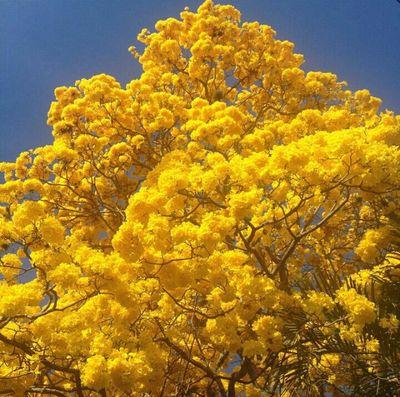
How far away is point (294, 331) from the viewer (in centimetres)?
628

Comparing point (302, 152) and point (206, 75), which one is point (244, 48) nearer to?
point (206, 75)

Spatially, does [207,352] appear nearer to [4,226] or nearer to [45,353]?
[45,353]

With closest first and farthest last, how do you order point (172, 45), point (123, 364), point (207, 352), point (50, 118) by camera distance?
point (123, 364), point (207, 352), point (50, 118), point (172, 45)

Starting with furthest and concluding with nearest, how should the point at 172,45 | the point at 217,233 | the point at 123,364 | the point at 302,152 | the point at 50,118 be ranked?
the point at 172,45
the point at 50,118
the point at 302,152
the point at 217,233
the point at 123,364

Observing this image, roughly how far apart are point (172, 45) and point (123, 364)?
33.8ft

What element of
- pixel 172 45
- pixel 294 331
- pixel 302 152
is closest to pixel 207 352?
pixel 294 331

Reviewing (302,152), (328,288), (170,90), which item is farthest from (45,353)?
(170,90)

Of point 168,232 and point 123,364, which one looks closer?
point 123,364

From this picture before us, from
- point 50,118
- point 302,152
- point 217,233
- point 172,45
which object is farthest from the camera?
point 172,45

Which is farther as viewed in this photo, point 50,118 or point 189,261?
point 50,118

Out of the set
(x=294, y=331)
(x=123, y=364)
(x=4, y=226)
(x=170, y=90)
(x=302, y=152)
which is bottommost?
(x=123, y=364)

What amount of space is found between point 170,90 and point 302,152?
760 cm

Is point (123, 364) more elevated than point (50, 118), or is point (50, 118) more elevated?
point (50, 118)

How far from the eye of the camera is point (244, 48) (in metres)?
13.9
